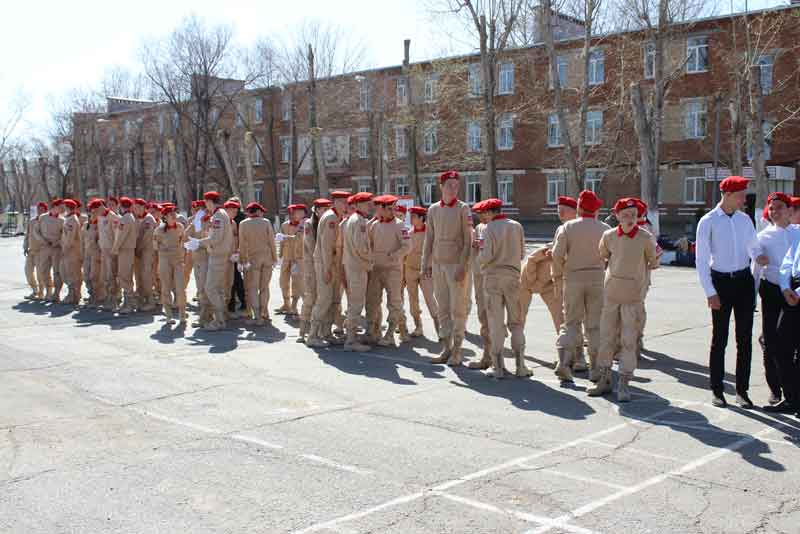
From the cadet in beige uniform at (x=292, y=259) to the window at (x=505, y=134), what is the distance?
37.2 m

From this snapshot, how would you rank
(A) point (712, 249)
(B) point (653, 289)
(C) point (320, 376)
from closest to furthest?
(A) point (712, 249) < (C) point (320, 376) < (B) point (653, 289)

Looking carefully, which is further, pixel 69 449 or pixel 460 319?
pixel 460 319

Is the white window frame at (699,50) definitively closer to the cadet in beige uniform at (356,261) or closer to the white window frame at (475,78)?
the white window frame at (475,78)

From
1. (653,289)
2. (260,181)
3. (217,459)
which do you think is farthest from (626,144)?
(217,459)

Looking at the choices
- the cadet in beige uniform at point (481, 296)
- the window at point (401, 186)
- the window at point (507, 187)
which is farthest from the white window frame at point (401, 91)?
the cadet in beige uniform at point (481, 296)

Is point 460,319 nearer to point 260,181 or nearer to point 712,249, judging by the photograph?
point 712,249

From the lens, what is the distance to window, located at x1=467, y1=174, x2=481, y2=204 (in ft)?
175

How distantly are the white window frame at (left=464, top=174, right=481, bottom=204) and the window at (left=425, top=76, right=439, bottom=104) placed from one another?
5775 millimetres

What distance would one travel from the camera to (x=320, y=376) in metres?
9.70

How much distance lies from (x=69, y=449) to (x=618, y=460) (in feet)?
14.1

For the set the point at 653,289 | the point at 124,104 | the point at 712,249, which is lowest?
the point at 653,289

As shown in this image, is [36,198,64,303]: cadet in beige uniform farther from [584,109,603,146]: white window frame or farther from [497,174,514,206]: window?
[497,174,514,206]: window

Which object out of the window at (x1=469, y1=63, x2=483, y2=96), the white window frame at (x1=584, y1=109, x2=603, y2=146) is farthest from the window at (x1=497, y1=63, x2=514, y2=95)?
the white window frame at (x1=584, y1=109, x2=603, y2=146)

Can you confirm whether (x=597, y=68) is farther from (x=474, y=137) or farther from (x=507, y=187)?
(x=507, y=187)
